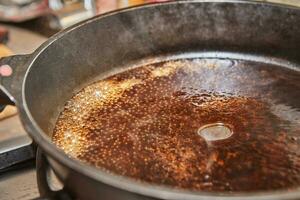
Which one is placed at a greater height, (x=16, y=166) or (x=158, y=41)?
(x=158, y=41)

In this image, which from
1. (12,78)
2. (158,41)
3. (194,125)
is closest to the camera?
(12,78)

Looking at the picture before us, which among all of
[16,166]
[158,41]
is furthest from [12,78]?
[158,41]

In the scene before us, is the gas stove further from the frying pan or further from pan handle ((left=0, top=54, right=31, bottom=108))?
pan handle ((left=0, top=54, right=31, bottom=108))

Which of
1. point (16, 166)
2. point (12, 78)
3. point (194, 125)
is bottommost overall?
point (16, 166)

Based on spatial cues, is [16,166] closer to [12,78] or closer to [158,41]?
[12,78]

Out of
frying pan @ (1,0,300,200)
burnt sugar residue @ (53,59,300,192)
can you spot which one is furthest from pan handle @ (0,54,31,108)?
burnt sugar residue @ (53,59,300,192)

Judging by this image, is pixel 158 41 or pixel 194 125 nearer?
pixel 194 125

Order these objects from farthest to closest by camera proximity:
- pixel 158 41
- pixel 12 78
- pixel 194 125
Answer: pixel 158 41
pixel 194 125
pixel 12 78
